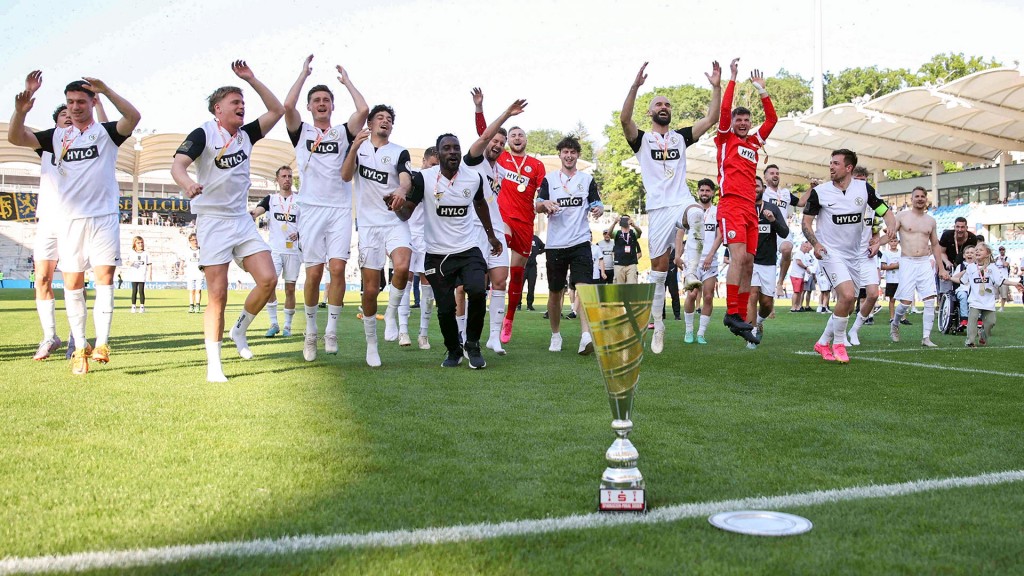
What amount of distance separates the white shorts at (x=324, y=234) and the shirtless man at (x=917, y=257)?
7900mm

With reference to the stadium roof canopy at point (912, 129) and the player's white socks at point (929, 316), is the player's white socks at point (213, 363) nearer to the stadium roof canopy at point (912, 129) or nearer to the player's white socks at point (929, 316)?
the player's white socks at point (929, 316)

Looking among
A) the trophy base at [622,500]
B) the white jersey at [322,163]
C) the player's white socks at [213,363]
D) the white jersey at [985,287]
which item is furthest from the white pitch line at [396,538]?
the white jersey at [985,287]

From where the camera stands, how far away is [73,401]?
5574 millimetres

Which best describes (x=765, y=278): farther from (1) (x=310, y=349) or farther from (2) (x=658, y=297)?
(1) (x=310, y=349)

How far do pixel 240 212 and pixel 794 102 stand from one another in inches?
3442

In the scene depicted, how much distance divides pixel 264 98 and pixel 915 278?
952 cm

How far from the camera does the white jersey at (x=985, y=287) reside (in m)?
11.4

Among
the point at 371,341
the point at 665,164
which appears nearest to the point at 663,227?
the point at 665,164

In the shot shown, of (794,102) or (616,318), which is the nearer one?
(616,318)

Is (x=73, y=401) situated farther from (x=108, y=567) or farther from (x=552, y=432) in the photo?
(x=108, y=567)

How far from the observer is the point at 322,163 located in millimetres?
8406

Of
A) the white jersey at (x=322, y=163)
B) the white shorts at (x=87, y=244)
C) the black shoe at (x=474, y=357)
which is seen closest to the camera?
the white shorts at (x=87, y=244)

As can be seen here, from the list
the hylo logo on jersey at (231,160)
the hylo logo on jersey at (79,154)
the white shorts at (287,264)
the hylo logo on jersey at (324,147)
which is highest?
the hylo logo on jersey at (324,147)

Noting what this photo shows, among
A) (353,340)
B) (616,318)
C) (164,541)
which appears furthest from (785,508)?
(353,340)
